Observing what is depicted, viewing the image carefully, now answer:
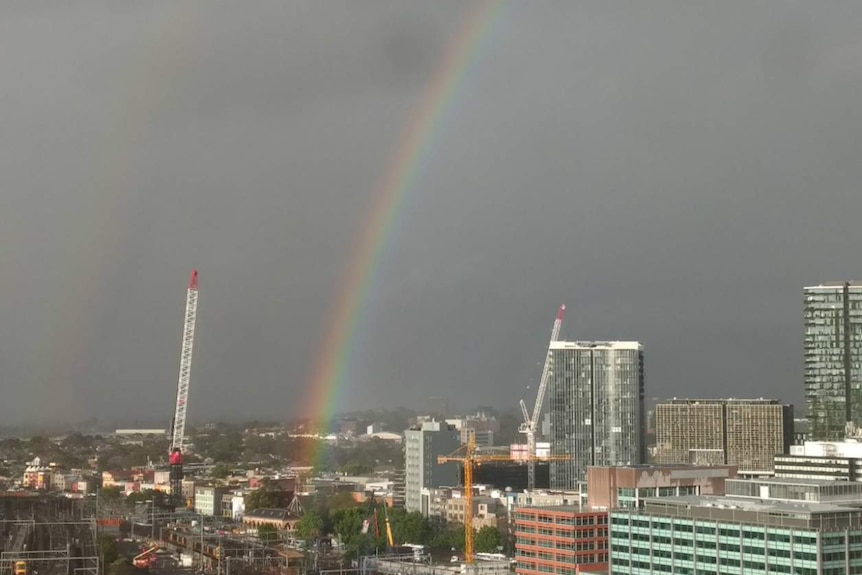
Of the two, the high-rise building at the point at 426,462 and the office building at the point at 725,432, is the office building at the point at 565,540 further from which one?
the office building at the point at 725,432

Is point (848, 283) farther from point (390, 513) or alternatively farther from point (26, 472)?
point (26, 472)

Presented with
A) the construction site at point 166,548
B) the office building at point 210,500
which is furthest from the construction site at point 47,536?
the office building at point 210,500

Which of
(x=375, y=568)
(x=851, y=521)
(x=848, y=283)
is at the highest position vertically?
(x=848, y=283)

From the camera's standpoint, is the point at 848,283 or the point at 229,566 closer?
the point at 229,566

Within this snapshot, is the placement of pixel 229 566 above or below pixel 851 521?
below

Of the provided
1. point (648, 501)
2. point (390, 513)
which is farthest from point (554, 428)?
point (648, 501)

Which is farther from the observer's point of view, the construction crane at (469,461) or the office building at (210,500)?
the office building at (210,500)

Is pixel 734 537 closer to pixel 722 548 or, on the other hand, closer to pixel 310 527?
pixel 722 548
